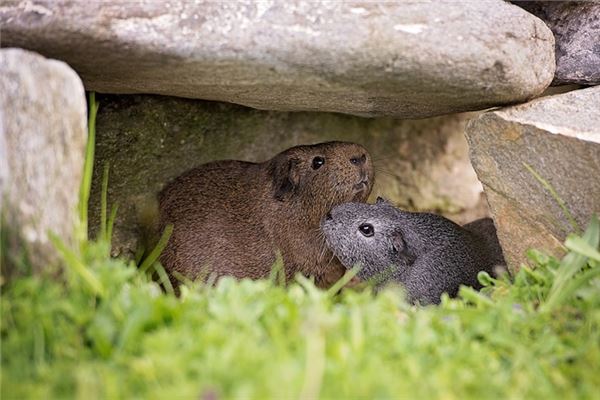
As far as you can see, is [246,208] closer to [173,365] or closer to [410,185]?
[410,185]

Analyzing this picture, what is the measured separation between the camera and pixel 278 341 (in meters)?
3.23

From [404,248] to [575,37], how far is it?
1.85 meters

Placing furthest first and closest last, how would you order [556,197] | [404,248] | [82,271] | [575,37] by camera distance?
[404,248] → [575,37] → [556,197] → [82,271]

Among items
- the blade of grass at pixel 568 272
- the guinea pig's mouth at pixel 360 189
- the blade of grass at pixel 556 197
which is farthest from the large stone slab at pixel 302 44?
the guinea pig's mouth at pixel 360 189

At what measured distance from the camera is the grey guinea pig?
5828 millimetres

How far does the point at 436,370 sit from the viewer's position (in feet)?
10.6

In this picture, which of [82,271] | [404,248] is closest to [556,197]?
[404,248]

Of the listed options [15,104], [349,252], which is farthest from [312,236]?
[15,104]

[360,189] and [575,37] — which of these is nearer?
[575,37]

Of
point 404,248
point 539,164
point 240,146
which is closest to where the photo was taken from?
point 539,164

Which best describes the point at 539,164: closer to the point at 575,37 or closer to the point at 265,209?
A: the point at 575,37

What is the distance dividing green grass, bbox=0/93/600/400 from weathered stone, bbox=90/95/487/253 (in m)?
2.38

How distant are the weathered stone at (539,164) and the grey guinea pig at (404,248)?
706mm

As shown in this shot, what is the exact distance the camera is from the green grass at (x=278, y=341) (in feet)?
9.68
